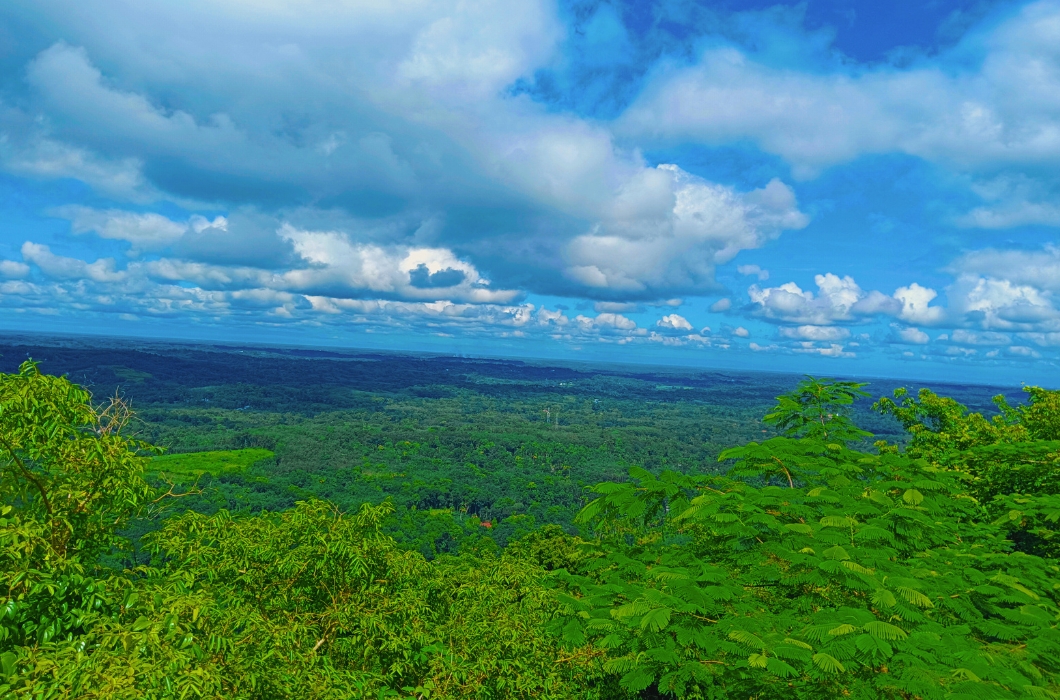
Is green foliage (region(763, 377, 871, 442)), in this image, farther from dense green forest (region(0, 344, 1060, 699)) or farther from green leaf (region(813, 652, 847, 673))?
green leaf (region(813, 652, 847, 673))

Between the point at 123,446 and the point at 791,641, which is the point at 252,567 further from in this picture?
the point at 791,641

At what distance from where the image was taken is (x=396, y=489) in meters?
101

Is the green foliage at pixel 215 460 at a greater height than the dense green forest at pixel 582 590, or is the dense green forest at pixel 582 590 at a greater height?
the dense green forest at pixel 582 590

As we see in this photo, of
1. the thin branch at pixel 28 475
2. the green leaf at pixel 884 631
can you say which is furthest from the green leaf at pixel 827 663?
the thin branch at pixel 28 475

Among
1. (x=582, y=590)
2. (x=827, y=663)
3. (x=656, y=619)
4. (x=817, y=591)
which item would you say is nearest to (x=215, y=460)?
(x=582, y=590)

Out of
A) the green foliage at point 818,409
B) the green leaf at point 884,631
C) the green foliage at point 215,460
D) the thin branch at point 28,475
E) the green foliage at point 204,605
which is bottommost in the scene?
the green foliage at point 215,460

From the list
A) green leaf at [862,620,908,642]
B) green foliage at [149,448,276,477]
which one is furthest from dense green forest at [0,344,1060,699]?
green foliage at [149,448,276,477]

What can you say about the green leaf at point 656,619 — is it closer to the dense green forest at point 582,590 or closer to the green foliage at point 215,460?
the dense green forest at point 582,590

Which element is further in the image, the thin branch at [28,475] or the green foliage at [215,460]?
the green foliage at [215,460]

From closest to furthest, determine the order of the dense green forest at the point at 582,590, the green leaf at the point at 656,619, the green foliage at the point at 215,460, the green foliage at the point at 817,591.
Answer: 1. the green foliage at the point at 817,591
2. the dense green forest at the point at 582,590
3. the green leaf at the point at 656,619
4. the green foliage at the point at 215,460

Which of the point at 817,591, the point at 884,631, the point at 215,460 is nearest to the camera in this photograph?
the point at 884,631

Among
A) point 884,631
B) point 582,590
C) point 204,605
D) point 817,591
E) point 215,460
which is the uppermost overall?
point 884,631

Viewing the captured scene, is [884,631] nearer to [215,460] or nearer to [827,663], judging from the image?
[827,663]

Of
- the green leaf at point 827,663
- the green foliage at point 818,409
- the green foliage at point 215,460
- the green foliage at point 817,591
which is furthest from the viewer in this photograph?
the green foliage at point 215,460
